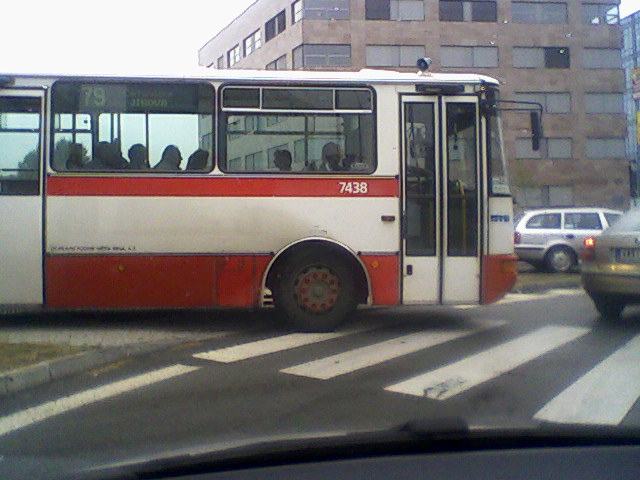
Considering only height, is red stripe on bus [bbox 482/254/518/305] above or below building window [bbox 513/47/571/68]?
below

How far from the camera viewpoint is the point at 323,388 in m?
6.93

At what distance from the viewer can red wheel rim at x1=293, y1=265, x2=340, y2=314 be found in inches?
385

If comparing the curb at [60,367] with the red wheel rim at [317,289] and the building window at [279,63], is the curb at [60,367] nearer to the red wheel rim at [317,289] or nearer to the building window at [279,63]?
the red wheel rim at [317,289]

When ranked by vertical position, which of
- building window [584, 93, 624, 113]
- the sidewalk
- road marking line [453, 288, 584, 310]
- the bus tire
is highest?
building window [584, 93, 624, 113]

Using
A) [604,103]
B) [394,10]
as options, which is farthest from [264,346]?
[604,103]

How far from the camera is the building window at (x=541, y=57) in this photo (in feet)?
167

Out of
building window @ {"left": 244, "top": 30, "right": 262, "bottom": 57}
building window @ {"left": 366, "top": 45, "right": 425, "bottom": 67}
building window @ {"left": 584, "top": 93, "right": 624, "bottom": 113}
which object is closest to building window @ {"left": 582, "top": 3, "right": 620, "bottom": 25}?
building window @ {"left": 584, "top": 93, "right": 624, "bottom": 113}

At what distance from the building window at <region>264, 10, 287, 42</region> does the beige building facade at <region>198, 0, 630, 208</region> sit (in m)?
0.12

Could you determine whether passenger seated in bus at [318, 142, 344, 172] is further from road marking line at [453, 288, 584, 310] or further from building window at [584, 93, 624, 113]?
building window at [584, 93, 624, 113]

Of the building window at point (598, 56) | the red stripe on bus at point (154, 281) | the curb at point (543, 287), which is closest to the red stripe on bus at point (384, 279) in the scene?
the red stripe on bus at point (154, 281)

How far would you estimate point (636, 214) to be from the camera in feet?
34.8

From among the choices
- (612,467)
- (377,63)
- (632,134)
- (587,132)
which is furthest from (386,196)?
(632,134)

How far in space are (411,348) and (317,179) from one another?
2.36 meters

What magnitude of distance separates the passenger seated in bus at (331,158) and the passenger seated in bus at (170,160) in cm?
172
